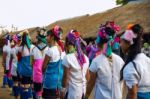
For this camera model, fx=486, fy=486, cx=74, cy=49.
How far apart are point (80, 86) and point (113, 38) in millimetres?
1415

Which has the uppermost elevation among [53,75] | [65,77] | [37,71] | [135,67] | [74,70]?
[135,67]

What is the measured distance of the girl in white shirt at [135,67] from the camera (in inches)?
240

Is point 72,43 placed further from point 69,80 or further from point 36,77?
point 36,77

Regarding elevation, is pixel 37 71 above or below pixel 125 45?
below

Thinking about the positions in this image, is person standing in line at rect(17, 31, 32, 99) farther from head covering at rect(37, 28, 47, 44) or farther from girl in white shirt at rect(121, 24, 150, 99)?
girl in white shirt at rect(121, 24, 150, 99)

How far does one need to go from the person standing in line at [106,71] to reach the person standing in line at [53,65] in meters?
2.36

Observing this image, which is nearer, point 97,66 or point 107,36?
point 97,66

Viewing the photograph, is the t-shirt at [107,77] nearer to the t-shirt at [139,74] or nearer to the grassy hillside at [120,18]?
the t-shirt at [139,74]

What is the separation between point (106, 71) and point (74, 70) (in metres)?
1.27

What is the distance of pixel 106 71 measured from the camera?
22.7 feet

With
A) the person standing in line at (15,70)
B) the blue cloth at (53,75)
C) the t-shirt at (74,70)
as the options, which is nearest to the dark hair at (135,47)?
the t-shirt at (74,70)

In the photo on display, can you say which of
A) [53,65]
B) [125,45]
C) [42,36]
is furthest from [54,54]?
[125,45]

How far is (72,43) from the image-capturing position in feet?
27.0

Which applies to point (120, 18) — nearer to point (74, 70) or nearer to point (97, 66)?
point (74, 70)
